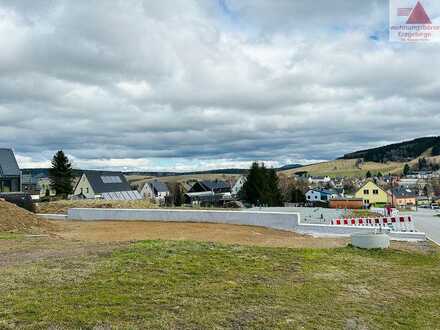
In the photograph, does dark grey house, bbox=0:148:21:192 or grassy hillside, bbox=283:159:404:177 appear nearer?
dark grey house, bbox=0:148:21:192

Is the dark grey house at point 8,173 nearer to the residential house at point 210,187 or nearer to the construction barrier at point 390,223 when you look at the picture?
the construction barrier at point 390,223

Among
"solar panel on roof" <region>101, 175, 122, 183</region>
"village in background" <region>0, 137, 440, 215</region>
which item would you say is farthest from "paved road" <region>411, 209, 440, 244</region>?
"solar panel on roof" <region>101, 175, 122, 183</region>

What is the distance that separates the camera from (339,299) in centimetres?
586

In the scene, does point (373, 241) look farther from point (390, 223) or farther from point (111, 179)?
point (111, 179)

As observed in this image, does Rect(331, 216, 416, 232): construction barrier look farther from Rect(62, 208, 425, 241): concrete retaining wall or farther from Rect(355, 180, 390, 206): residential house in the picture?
Rect(355, 180, 390, 206): residential house

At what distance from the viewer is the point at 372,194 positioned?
3302 inches

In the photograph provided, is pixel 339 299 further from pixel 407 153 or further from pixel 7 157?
pixel 407 153

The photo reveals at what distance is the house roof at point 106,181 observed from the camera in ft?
181

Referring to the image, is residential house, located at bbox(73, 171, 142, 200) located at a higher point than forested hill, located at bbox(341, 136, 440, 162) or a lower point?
lower

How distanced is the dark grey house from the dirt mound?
1860cm

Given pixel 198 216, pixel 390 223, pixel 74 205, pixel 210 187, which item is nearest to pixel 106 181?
pixel 74 205

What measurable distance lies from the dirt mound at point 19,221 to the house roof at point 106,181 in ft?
124

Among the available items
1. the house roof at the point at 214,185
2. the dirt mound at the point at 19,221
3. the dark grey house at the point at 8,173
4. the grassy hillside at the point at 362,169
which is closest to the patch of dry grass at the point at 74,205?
the dirt mound at the point at 19,221

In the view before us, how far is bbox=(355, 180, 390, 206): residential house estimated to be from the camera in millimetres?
82812
